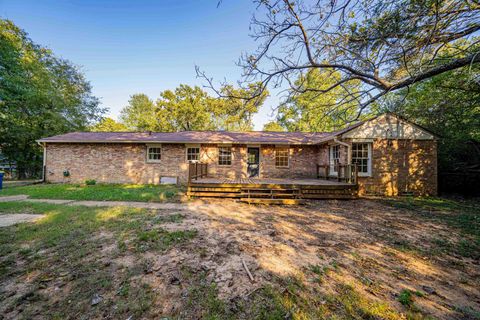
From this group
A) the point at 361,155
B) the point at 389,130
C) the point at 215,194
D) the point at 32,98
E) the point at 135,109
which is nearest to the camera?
the point at 215,194

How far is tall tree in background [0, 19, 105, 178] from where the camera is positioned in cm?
1230

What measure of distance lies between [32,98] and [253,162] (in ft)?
58.6

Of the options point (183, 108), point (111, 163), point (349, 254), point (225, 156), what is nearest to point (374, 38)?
point (349, 254)

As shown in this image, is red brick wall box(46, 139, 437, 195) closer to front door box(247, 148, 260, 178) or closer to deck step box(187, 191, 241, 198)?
front door box(247, 148, 260, 178)

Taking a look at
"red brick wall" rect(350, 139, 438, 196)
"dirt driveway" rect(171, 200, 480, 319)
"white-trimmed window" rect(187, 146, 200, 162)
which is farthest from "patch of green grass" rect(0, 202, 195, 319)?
"red brick wall" rect(350, 139, 438, 196)

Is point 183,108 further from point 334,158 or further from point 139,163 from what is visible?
point 334,158

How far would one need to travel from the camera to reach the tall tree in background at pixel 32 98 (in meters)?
12.3

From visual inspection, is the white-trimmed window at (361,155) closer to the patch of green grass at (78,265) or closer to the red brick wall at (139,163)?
the red brick wall at (139,163)

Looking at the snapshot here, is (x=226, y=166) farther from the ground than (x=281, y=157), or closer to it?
closer to it

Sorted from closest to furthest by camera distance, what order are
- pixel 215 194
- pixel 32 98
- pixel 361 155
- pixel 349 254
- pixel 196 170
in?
1. pixel 349 254
2. pixel 215 194
3. pixel 196 170
4. pixel 361 155
5. pixel 32 98

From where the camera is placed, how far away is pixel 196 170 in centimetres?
857

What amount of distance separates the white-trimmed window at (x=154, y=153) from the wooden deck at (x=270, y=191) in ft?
15.6

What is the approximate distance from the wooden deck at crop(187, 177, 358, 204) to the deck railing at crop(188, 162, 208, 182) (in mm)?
405

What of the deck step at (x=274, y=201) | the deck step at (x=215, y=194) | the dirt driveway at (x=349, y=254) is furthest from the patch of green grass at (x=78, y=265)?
the deck step at (x=274, y=201)
